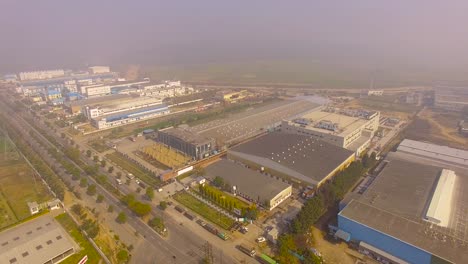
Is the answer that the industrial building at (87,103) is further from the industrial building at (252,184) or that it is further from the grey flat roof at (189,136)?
the industrial building at (252,184)

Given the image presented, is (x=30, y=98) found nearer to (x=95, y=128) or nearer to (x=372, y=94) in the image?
(x=95, y=128)

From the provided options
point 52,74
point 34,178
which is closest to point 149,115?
point 34,178

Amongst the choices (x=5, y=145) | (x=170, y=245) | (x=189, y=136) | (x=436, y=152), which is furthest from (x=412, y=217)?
(x=5, y=145)

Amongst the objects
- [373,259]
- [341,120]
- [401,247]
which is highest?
[341,120]

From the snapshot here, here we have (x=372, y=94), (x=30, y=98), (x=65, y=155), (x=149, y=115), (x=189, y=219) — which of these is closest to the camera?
(x=189, y=219)

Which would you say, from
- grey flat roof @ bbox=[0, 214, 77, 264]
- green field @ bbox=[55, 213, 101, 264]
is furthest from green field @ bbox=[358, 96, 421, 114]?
grey flat roof @ bbox=[0, 214, 77, 264]

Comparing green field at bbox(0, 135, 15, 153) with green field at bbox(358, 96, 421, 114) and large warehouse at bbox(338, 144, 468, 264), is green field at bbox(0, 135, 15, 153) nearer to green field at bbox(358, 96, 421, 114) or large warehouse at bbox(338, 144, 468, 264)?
large warehouse at bbox(338, 144, 468, 264)

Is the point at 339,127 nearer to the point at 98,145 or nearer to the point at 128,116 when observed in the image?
the point at 98,145
